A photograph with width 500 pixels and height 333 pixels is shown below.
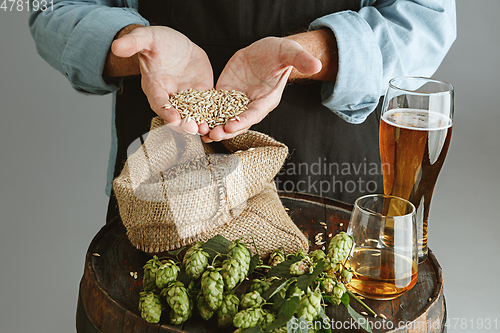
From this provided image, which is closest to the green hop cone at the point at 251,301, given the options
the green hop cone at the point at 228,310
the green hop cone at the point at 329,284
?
the green hop cone at the point at 228,310

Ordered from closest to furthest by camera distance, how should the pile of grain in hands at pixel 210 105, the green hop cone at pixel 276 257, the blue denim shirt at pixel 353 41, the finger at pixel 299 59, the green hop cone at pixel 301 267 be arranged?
the green hop cone at pixel 301 267, the green hop cone at pixel 276 257, the finger at pixel 299 59, the pile of grain in hands at pixel 210 105, the blue denim shirt at pixel 353 41

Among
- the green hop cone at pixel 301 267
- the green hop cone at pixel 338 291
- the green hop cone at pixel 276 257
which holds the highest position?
the green hop cone at pixel 301 267

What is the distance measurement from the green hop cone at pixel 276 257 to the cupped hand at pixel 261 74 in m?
0.31

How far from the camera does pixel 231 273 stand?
0.68 metres

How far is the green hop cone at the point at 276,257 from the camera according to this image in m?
0.82

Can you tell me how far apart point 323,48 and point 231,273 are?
0.77 metres

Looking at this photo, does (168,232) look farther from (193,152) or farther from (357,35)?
(357,35)

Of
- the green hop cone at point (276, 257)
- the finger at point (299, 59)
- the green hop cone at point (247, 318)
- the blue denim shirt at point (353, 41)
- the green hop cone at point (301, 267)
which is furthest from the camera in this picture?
the blue denim shirt at point (353, 41)

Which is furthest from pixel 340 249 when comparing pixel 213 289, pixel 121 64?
pixel 121 64

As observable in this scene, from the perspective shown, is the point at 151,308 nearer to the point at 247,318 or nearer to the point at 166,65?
the point at 247,318

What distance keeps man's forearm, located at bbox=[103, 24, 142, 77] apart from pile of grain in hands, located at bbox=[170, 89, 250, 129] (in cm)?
19

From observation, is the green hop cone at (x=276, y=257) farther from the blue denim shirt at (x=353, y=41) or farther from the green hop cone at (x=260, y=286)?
the blue denim shirt at (x=353, y=41)

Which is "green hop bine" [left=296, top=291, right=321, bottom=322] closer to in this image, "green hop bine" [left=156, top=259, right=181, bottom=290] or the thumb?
"green hop bine" [left=156, top=259, right=181, bottom=290]

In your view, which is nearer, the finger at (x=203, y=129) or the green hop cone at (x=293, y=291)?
the green hop cone at (x=293, y=291)
